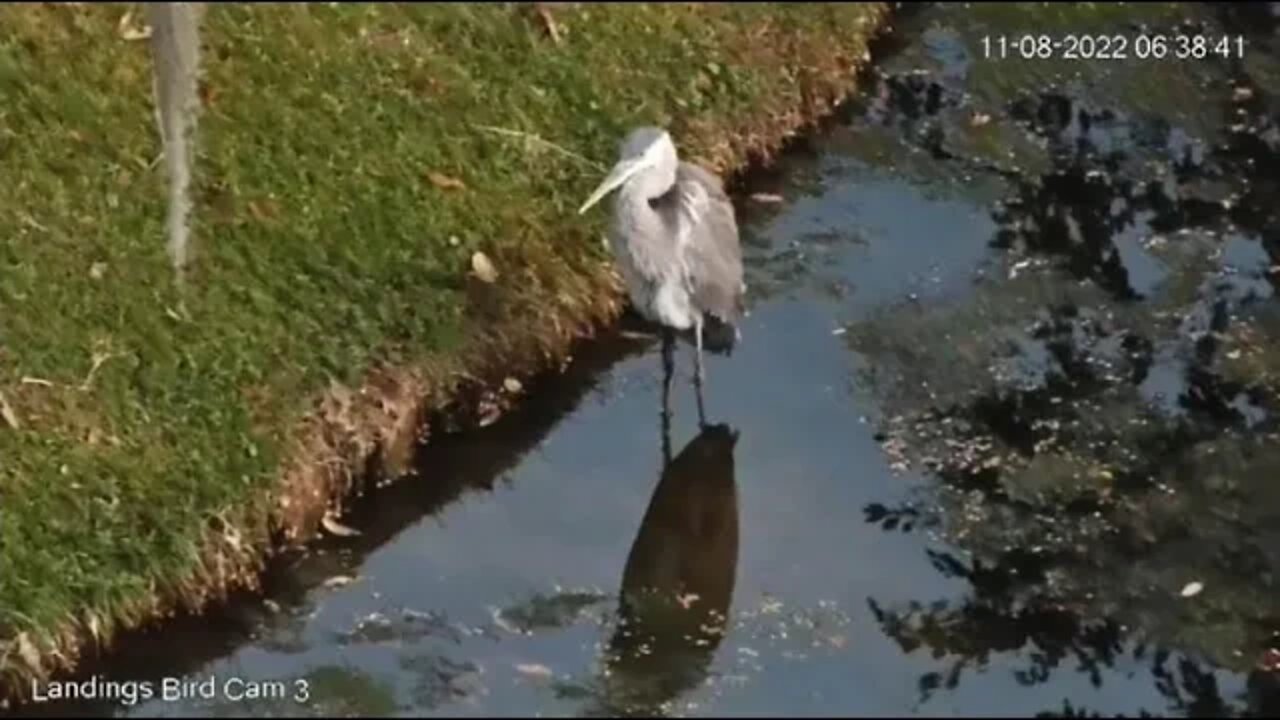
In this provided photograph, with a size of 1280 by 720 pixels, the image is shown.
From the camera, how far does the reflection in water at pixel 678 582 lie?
6043mm

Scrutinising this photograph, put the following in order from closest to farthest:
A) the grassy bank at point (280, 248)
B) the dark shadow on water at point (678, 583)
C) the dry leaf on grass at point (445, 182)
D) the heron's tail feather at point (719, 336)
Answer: the dark shadow on water at point (678, 583) → the grassy bank at point (280, 248) → the heron's tail feather at point (719, 336) → the dry leaf on grass at point (445, 182)

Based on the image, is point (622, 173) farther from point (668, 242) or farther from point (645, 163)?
point (668, 242)

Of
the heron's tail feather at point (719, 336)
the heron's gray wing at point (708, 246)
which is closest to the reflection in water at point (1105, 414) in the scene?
the heron's tail feather at point (719, 336)

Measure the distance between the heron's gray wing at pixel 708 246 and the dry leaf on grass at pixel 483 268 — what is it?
65cm

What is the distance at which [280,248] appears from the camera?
7.21 m

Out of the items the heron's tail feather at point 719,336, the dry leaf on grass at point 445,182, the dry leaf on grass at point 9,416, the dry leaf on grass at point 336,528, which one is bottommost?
the dry leaf on grass at point 336,528

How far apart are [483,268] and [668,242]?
0.65m

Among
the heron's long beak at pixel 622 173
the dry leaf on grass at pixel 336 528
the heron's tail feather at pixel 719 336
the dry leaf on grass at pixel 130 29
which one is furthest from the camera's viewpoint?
the dry leaf on grass at pixel 130 29

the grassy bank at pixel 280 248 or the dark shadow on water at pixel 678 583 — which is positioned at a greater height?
the grassy bank at pixel 280 248

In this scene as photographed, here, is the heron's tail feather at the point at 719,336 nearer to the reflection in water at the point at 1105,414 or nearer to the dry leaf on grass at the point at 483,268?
the reflection in water at the point at 1105,414

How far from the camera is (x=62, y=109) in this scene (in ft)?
24.5

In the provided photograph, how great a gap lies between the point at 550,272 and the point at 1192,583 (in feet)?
7.77

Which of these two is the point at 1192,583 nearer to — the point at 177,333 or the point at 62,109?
A: the point at 177,333

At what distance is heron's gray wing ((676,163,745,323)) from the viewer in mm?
7250
